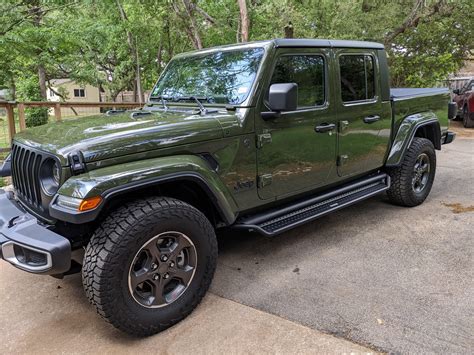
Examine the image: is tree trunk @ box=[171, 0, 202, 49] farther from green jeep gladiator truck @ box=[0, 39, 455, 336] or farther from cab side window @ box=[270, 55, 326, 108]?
cab side window @ box=[270, 55, 326, 108]

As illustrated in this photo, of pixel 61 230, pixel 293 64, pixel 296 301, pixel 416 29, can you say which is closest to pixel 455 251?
pixel 296 301

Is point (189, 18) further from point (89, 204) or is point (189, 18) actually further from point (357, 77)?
point (89, 204)

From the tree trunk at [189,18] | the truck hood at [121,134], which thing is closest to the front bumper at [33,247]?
the truck hood at [121,134]

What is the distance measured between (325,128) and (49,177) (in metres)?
2.34

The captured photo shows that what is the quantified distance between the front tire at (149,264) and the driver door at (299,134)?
0.83 metres

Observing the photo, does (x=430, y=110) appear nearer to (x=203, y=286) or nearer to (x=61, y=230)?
(x=203, y=286)

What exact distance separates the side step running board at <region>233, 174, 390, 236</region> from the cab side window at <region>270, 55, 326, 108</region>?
0.93 m

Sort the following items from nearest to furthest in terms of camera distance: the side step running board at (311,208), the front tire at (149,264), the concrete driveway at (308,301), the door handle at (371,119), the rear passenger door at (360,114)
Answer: the front tire at (149,264)
the concrete driveway at (308,301)
the side step running board at (311,208)
the rear passenger door at (360,114)
the door handle at (371,119)

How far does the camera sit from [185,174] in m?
2.68

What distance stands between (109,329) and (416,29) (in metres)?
12.6

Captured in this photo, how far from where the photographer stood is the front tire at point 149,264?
7.86ft

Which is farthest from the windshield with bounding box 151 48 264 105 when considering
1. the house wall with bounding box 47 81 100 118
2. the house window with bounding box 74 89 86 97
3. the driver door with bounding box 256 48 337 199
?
the house window with bounding box 74 89 86 97

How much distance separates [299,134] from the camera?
139 inches

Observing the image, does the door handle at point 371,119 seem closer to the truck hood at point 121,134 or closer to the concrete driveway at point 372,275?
the concrete driveway at point 372,275
